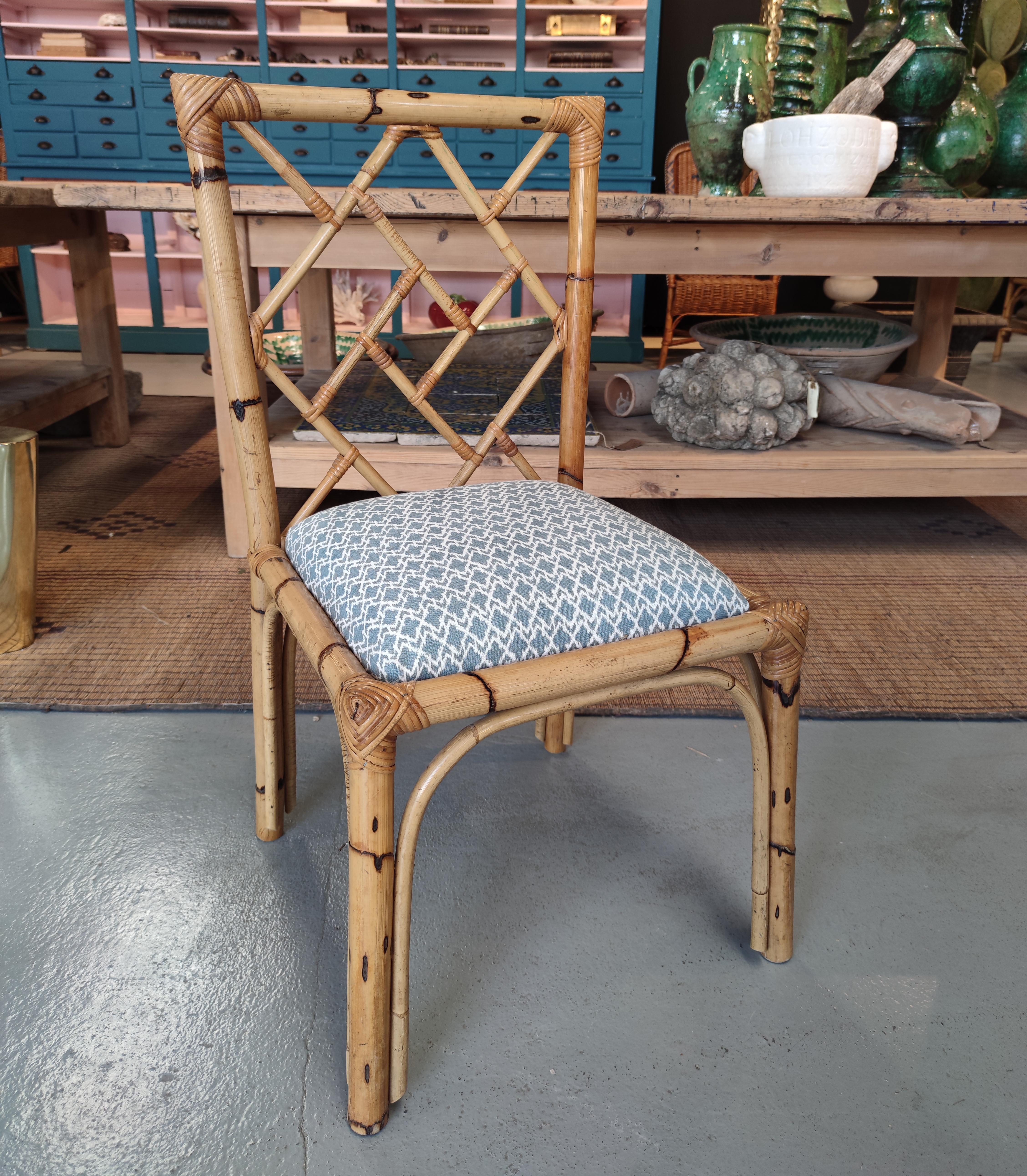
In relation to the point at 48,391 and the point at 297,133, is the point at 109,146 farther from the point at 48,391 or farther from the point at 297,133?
the point at 48,391

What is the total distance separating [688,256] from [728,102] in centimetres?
40

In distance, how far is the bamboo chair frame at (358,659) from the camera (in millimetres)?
670

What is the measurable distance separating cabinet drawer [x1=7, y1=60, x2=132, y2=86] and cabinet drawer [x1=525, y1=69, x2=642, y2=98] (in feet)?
5.71

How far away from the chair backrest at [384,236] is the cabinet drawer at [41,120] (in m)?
3.87

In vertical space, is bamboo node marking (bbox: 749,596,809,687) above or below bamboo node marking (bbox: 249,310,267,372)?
below

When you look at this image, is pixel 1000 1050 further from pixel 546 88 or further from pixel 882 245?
pixel 546 88

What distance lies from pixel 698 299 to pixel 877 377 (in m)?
1.89

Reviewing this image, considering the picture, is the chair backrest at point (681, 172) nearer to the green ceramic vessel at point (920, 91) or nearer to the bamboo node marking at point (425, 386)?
the green ceramic vessel at point (920, 91)

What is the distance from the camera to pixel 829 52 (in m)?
1.91

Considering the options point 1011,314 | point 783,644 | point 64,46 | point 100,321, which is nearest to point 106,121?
point 64,46

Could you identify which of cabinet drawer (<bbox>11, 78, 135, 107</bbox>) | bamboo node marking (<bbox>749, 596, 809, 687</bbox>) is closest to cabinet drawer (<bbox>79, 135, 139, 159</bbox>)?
cabinet drawer (<bbox>11, 78, 135, 107</bbox>)

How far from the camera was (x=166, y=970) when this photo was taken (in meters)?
0.88

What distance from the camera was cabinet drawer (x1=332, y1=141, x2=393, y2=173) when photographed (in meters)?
4.07

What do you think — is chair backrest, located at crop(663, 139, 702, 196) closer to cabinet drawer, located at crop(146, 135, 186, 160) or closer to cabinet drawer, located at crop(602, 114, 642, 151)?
cabinet drawer, located at crop(602, 114, 642, 151)
